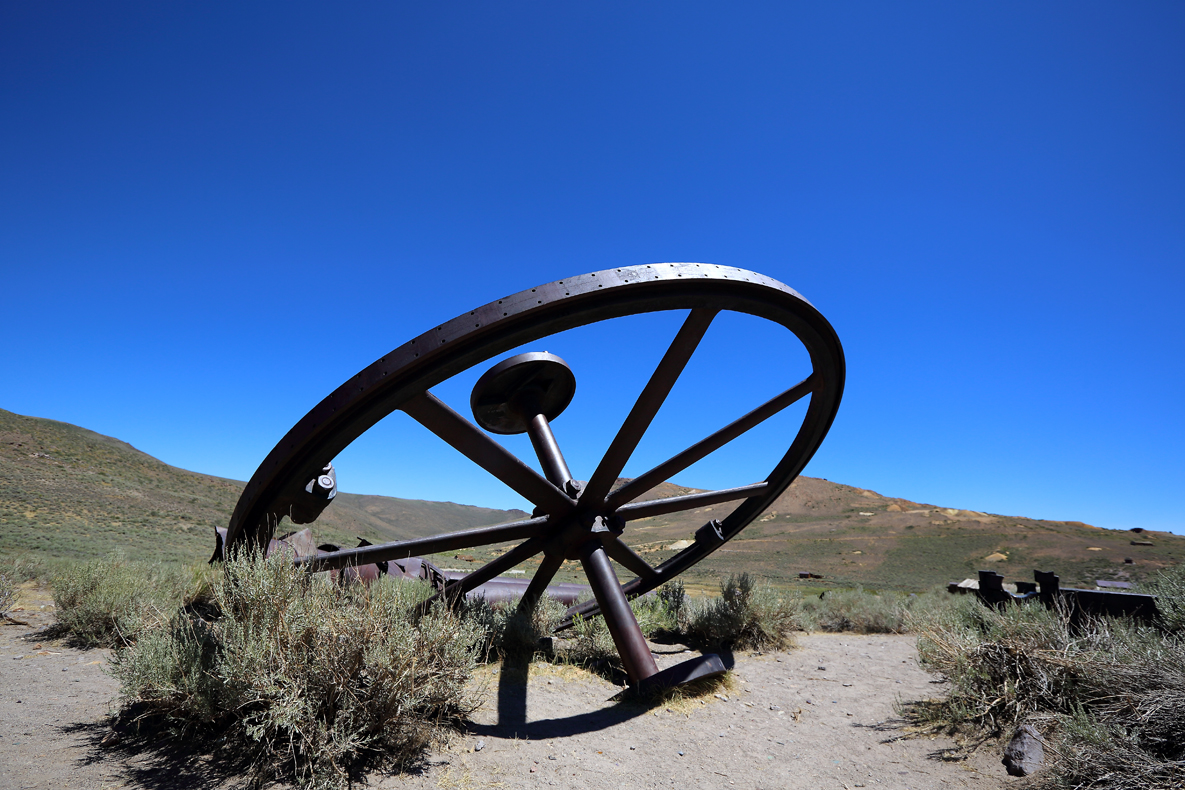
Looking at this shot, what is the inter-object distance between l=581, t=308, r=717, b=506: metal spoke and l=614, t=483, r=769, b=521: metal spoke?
2.67 feet

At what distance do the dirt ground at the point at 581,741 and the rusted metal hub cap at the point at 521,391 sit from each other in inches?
117

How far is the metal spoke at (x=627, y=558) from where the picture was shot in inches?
271

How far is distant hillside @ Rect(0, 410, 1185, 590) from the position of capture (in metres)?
24.3

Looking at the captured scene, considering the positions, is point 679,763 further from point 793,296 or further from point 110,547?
point 110,547

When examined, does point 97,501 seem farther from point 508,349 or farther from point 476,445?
point 508,349

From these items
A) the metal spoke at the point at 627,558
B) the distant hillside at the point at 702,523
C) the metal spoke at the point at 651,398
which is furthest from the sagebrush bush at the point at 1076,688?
the distant hillside at the point at 702,523

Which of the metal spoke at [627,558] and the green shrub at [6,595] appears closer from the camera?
the metal spoke at [627,558]

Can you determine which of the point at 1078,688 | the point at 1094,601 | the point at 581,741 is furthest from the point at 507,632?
the point at 1094,601

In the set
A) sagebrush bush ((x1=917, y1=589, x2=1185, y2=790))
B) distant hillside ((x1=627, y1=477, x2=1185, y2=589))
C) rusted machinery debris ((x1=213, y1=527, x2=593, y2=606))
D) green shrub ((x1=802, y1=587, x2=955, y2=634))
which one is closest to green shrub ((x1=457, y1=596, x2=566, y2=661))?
rusted machinery debris ((x1=213, y1=527, x2=593, y2=606))

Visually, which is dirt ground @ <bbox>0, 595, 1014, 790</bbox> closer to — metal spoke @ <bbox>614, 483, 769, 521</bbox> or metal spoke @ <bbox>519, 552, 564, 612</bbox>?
metal spoke @ <bbox>519, 552, 564, 612</bbox>

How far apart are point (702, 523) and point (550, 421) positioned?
122 ft

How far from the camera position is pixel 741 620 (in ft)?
28.7

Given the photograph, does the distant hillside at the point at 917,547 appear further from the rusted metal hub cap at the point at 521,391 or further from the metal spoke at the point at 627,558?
the rusted metal hub cap at the point at 521,391

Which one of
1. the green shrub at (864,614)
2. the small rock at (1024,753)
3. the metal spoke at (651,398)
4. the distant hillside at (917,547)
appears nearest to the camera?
the small rock at (1024,753)
